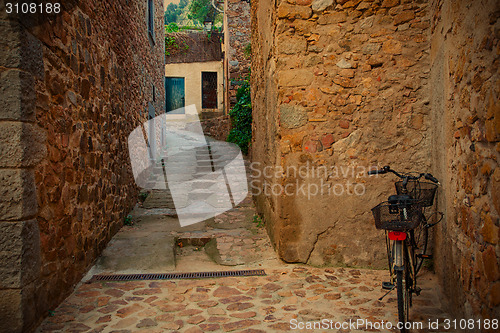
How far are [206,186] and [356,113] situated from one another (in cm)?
436

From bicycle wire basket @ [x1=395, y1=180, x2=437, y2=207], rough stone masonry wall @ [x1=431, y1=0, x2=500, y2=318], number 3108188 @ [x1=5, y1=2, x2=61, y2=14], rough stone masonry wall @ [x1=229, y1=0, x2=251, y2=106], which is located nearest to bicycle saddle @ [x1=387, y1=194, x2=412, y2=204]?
bicycle wire basket @ [x1=395, y1=180, x2=437, y2=207]

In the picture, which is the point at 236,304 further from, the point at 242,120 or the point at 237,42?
the point at 237,42

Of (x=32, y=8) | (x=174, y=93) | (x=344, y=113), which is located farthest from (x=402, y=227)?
(x=174, y=93)

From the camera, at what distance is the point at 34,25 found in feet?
8.63

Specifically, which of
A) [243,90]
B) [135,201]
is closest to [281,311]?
[135,201]

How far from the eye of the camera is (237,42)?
12.5 m

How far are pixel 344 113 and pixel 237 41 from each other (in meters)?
9.72

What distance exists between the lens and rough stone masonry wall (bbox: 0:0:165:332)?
2.43 metres

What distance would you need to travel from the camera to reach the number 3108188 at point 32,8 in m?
2.39

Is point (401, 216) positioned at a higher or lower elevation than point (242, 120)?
lower

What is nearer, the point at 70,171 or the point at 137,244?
the point at 70,171

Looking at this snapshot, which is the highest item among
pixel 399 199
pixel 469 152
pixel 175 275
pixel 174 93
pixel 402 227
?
pixel 174 93

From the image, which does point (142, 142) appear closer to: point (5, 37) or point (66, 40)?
point (66, 40)

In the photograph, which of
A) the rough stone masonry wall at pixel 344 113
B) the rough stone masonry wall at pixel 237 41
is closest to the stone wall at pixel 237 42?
the rough stone masonry wall at pixel 237 41
